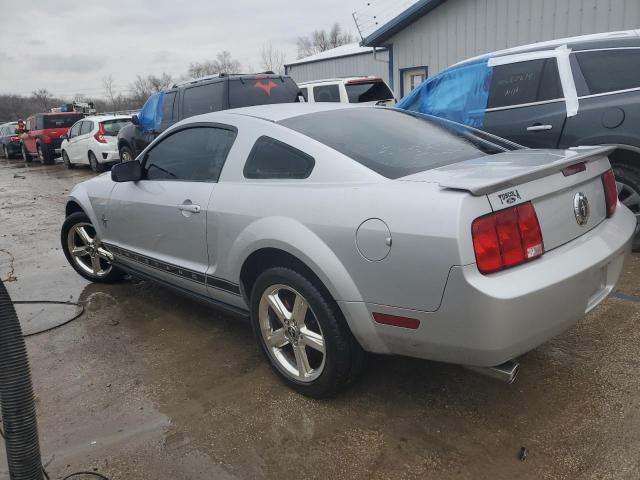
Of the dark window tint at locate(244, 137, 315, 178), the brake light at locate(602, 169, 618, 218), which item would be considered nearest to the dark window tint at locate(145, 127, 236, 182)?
the dark window tint at locate(244, 137, 315, 178)

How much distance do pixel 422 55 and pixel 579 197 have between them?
1102 centimetres

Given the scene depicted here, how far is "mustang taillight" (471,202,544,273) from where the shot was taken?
81.7 inches

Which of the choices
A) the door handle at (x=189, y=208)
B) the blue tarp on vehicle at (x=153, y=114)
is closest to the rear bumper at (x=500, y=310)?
the door handle at (x=189, y=208)

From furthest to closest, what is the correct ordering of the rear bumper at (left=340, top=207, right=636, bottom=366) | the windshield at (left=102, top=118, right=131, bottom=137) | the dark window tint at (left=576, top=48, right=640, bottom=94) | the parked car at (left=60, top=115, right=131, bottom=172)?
the windshield at (left=102, top=118, right=131, bottom=137) → the parked car at (left=60, top=115, right=131, bottom=172) → the dark window tint at (left=576, top=48, right=640, bottom=94) → the rear bumper at (left=340, top=207, right=636, bottom=366)

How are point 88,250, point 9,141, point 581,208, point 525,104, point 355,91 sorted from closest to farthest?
1. point 581,208
2. point 88,250
3. point 525,104
4. point 355,91
5. point 9,141

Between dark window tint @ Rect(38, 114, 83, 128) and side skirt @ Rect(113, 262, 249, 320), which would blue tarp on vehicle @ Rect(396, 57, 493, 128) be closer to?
side skirt @ Rect(113, 262, 249, 320)

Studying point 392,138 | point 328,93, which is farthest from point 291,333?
point 328,93

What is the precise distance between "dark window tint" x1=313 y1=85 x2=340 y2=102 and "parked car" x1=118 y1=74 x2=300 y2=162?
7.19ft

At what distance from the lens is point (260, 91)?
8.70 metres

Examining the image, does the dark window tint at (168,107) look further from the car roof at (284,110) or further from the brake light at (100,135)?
the car roof at (284,110)

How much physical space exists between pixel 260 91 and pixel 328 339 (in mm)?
6860

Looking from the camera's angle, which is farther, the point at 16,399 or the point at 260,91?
the point at 260,91

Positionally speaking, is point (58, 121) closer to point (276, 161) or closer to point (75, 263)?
point (75, 263)

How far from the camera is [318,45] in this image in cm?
6838
